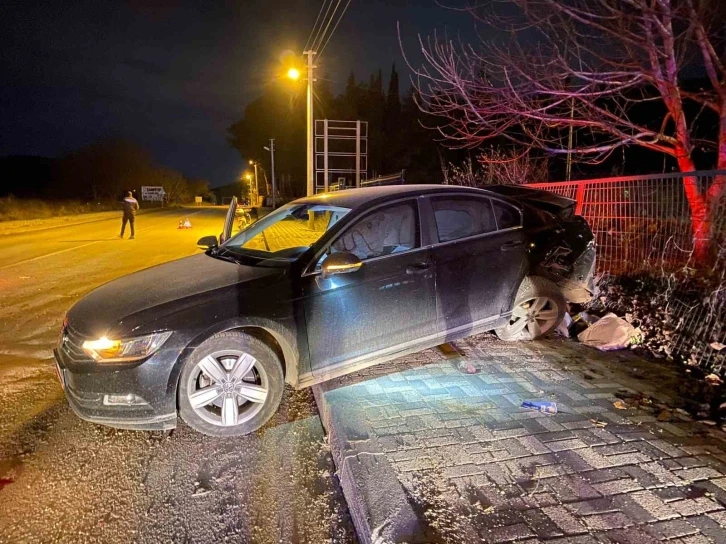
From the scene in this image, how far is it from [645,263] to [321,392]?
420cm

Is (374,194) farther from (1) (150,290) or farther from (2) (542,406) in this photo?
(2) (542,406)

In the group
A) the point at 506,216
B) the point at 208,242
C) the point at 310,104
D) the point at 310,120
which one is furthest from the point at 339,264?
the point at 310,104

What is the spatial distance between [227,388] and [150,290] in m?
0.93

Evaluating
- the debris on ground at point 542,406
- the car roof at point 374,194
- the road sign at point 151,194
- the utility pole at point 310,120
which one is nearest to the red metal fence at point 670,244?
the debris on ground at point 542,406

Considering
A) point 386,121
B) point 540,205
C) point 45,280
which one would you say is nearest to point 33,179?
point 386,121

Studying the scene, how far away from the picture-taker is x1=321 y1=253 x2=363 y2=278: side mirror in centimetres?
356

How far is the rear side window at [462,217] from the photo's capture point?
4398mm

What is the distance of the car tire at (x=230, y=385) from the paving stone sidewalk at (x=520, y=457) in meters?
0.52

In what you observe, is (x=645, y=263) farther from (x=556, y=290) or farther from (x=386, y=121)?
(x=386, y=121)

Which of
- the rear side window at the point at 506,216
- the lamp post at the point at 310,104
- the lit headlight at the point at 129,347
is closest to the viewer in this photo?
the lit headlight at the point at 129,347

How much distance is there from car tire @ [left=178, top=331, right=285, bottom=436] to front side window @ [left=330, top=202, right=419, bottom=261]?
104 cm

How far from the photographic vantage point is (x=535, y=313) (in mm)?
5176

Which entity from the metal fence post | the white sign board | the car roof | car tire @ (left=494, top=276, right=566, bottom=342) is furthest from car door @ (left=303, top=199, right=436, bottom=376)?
the white sign board

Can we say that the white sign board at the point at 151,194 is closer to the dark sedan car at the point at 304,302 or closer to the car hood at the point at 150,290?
the dark sedan car at the point at 304,302
